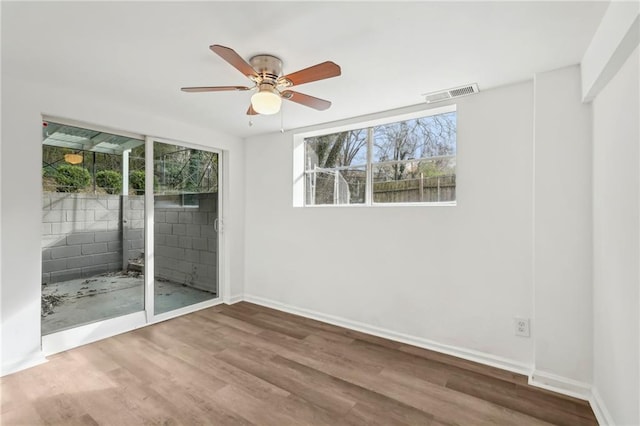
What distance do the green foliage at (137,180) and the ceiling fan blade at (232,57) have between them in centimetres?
218

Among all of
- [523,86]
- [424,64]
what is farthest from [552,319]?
[424,64]

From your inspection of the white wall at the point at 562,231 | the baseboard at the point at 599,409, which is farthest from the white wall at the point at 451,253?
the baseboard at the point at 599,409

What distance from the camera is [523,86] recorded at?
2365 millimetres

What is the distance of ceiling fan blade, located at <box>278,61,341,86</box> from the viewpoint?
1.69 metres

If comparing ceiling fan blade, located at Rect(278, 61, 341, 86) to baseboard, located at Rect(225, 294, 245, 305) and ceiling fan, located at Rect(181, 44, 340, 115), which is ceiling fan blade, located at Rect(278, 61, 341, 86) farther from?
baseboard, located at Rect(225, 294, 245, 305)

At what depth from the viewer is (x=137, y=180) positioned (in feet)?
10.7

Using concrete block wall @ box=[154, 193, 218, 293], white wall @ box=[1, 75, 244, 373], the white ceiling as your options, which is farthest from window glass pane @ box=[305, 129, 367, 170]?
white wall @ box=[1, 75, 244, 373]

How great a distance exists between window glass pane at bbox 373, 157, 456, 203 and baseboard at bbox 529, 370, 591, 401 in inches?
61.1

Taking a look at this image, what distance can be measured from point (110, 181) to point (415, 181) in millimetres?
3240

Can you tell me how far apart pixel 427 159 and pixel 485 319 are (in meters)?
1.58

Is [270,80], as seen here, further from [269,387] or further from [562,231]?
[562,231]

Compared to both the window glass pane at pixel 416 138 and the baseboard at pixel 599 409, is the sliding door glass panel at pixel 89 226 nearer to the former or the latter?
the window glass pane at pixel 416 138

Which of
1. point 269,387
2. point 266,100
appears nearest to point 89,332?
point 269,387

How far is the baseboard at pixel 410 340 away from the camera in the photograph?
2410 mm
